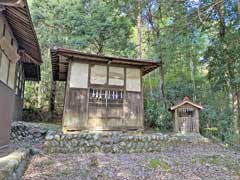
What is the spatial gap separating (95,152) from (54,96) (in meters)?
11.4

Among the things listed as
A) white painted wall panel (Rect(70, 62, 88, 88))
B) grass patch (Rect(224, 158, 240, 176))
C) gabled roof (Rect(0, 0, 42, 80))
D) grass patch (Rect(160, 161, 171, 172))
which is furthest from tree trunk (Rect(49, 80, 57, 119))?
grass patch (Rect(224, 158, 240, 176))

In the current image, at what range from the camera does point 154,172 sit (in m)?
6.12

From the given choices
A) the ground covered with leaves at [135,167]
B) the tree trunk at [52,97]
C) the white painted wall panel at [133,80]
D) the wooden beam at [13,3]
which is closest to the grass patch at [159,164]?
the ground covered with leaves at [135,167]

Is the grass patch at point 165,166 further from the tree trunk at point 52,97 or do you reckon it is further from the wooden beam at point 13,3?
the tree trunk at point 52,97

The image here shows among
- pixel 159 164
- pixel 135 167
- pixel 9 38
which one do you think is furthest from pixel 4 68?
pixel 159 164

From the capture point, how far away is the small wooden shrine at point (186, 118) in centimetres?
1143

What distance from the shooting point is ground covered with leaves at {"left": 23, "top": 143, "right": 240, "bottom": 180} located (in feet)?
18.3

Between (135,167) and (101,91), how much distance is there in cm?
433

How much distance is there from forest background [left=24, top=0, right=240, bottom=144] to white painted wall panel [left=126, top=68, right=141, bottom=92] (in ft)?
5.64

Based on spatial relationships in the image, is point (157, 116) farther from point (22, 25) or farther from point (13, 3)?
point (13, 3)

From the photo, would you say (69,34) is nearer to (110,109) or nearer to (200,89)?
(110,109)

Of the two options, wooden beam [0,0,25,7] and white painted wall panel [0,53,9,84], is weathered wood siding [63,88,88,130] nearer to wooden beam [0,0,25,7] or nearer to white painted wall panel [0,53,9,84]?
white painted wall panel [0,53,9,84]

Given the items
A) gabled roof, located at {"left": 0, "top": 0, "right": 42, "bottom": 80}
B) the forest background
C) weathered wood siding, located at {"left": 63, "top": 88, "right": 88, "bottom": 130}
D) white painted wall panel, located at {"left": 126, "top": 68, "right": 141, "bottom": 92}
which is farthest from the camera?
white painted wall panel, located at {"left": 126, "top": 68, "right": 141, "bottom": 92}

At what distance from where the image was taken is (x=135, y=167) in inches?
252
